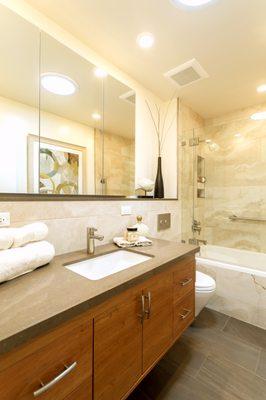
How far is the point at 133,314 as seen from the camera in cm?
86

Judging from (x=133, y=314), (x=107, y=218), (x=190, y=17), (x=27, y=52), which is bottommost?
(x=133, y=314)

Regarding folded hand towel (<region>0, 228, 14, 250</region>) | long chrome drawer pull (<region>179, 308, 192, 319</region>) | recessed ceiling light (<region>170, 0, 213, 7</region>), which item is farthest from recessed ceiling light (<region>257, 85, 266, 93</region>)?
folded hand towel (<region>0, 228, 14, 250</region>)

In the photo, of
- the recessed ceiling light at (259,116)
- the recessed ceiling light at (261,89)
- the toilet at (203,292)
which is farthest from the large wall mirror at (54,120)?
the recessed ceiling light at (259,116)

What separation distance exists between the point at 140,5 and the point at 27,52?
787 mm

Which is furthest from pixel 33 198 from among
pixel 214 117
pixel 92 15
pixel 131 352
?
pixel 214 117

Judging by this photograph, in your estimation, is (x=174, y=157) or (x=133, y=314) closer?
(x=133, y=314)

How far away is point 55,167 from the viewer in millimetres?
1270

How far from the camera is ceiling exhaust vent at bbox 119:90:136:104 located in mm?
1826

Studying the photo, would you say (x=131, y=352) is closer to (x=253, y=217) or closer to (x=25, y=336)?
(x=25, y=336)

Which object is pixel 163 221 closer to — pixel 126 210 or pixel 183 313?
pixel 126 210

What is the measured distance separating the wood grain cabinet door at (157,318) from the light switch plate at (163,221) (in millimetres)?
903

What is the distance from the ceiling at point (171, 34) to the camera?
1.24 metres

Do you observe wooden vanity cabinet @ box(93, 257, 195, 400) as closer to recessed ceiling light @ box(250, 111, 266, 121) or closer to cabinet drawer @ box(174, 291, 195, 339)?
cabinet drawer @ box(174, 291, 195, 339)

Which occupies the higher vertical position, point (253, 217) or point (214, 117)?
point (214, 117)
